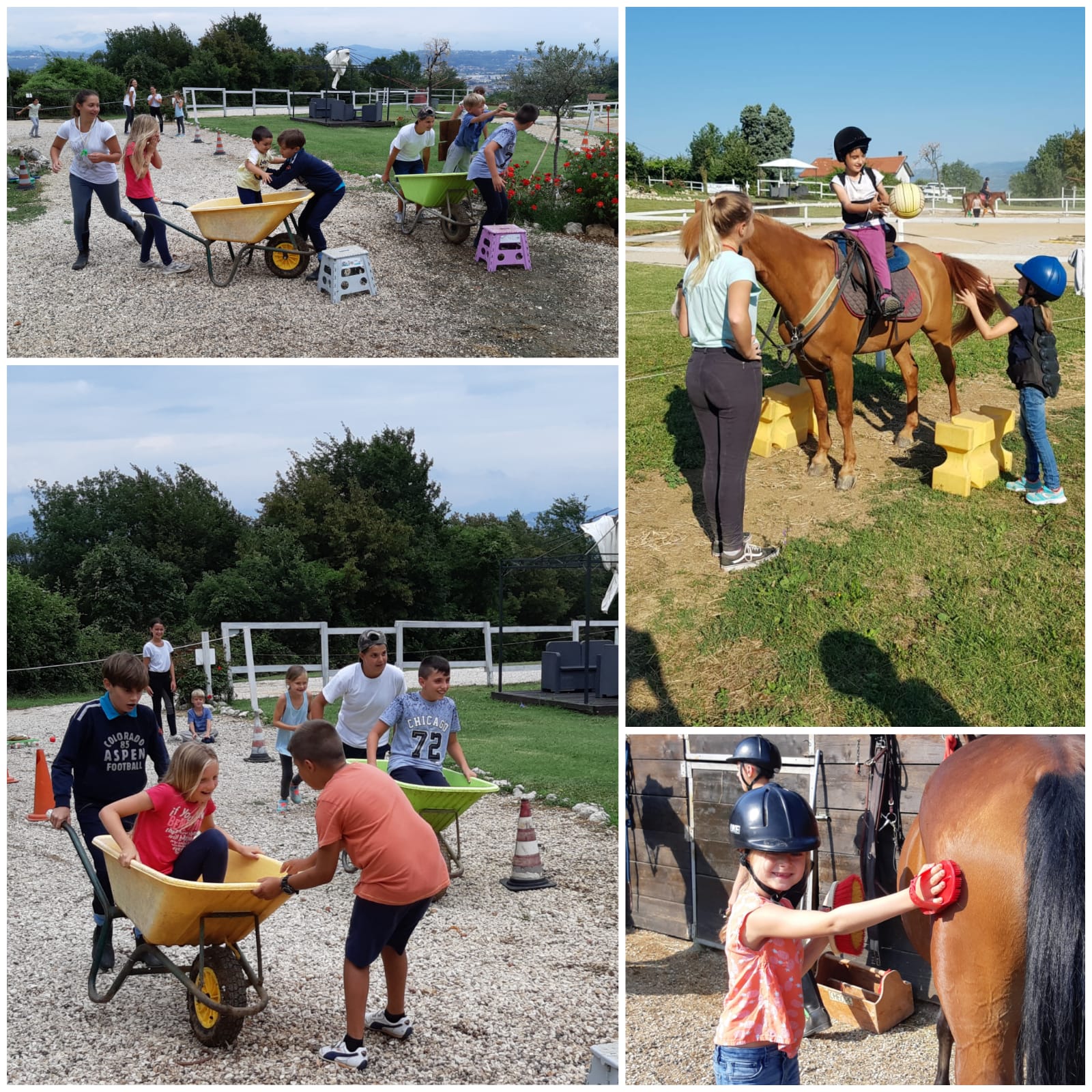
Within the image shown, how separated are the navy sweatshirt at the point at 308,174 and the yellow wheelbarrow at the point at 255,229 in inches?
3.9

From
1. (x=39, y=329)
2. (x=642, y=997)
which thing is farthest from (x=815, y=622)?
(x=39, y=329)

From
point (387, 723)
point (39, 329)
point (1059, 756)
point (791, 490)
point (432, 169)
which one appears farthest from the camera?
point (432, 169)

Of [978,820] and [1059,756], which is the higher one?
[1059,756]

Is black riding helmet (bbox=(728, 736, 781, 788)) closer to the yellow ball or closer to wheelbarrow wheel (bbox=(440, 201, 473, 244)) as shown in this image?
the yellow ball

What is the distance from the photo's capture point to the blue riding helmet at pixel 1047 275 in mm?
5344

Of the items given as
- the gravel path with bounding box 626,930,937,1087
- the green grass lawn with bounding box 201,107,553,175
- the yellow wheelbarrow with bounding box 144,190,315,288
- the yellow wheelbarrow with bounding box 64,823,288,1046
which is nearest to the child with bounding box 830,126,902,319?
the gravel path with bounding box 626,930,937,1087

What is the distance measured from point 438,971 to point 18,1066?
1567 millimetres

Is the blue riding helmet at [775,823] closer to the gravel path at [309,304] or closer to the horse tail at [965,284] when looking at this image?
the horse tail at [965,284]

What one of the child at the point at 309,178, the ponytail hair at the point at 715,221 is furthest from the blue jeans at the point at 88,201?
the ponytail hair at the point at 715,221

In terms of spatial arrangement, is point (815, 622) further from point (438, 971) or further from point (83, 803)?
point (83, 803)

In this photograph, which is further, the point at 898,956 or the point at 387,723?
the point at 387,723

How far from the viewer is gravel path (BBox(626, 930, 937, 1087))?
3908 millimetres

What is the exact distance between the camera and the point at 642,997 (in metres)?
4.35

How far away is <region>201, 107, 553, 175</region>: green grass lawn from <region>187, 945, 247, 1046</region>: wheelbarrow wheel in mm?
11408
